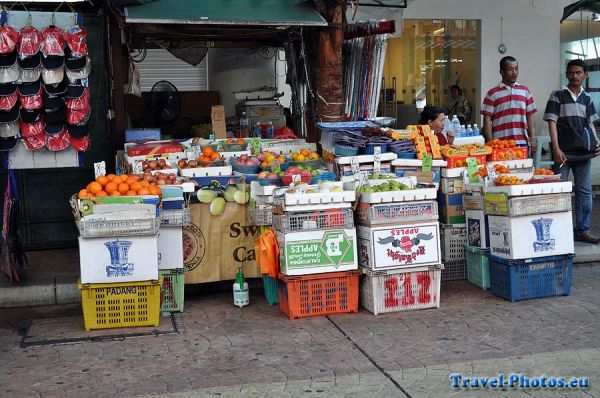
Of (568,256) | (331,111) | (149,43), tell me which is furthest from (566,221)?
(149,43)

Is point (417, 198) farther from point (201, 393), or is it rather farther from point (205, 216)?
point (201, 393)

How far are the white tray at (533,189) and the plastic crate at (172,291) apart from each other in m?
2.94

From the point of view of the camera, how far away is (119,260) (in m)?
6.38

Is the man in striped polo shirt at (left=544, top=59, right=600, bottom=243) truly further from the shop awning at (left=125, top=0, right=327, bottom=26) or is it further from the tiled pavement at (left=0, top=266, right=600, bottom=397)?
the shop awning at (left=125, top=0, right=327, bottom=26)

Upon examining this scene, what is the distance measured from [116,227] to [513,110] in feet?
16.6

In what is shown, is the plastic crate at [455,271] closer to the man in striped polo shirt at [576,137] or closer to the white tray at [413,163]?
the white tray at [413,163]

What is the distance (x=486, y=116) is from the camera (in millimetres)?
9383

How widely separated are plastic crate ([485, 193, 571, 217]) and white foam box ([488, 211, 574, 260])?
49 mm

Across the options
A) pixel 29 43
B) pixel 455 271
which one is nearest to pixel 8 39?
pixel 29 43

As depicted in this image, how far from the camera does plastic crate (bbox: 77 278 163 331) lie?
6441mm

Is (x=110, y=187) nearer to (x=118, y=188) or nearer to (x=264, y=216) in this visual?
(x=118, y=188)

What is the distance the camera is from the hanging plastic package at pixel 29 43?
7570 millimetres

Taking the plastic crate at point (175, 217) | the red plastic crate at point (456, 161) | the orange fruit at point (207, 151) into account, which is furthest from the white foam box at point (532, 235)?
the orange fruit at point (207, 151)

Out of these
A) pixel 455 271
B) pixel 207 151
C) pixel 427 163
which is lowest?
pixel 455 271
